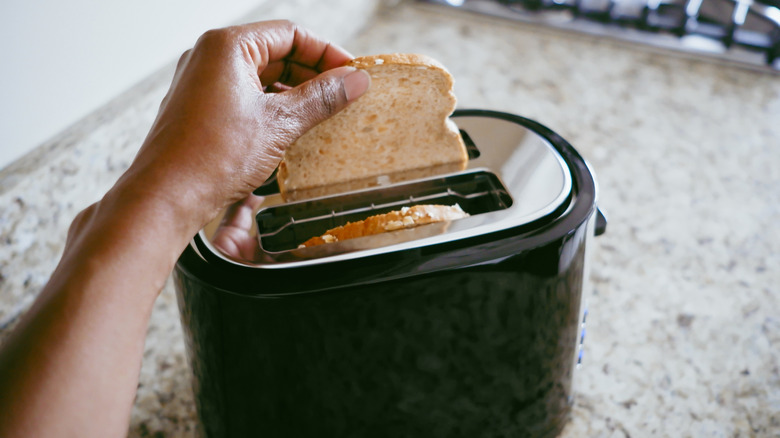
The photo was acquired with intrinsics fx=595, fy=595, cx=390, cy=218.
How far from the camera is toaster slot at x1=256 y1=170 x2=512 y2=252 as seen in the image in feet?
1.81

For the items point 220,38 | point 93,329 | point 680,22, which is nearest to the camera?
point 93,329

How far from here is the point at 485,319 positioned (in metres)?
0.50

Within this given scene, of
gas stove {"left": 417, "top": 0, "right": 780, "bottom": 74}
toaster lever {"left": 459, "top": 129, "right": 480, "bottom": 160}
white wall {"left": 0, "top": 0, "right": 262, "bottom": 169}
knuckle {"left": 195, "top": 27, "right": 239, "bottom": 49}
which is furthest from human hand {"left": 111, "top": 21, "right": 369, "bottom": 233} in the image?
gas stove {"left": 417, "top": 0, "right": 780, "bottom": 74}

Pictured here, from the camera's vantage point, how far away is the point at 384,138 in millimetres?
594

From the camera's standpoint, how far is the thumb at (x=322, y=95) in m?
0.51

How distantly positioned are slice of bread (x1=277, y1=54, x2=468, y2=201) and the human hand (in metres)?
0.03

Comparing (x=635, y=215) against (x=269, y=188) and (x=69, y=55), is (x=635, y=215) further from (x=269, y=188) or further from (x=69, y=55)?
(x=69, y=55)

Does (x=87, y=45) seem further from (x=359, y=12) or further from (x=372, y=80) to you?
(x=359, y=12)

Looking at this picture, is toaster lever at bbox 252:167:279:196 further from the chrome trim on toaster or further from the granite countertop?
the granite countertop

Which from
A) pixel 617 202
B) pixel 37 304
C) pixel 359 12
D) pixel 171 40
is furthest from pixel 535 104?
pixel 37 304

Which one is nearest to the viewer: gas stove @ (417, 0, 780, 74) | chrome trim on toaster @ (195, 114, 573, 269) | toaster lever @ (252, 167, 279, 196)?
chrome trim on toaster @ (195, 114, 573, 269)

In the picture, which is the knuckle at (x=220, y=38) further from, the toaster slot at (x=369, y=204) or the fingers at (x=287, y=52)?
the toaster slot at (x=369, y=204)

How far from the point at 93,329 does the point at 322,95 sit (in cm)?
26

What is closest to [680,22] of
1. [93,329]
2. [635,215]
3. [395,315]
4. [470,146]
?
[635,215]
